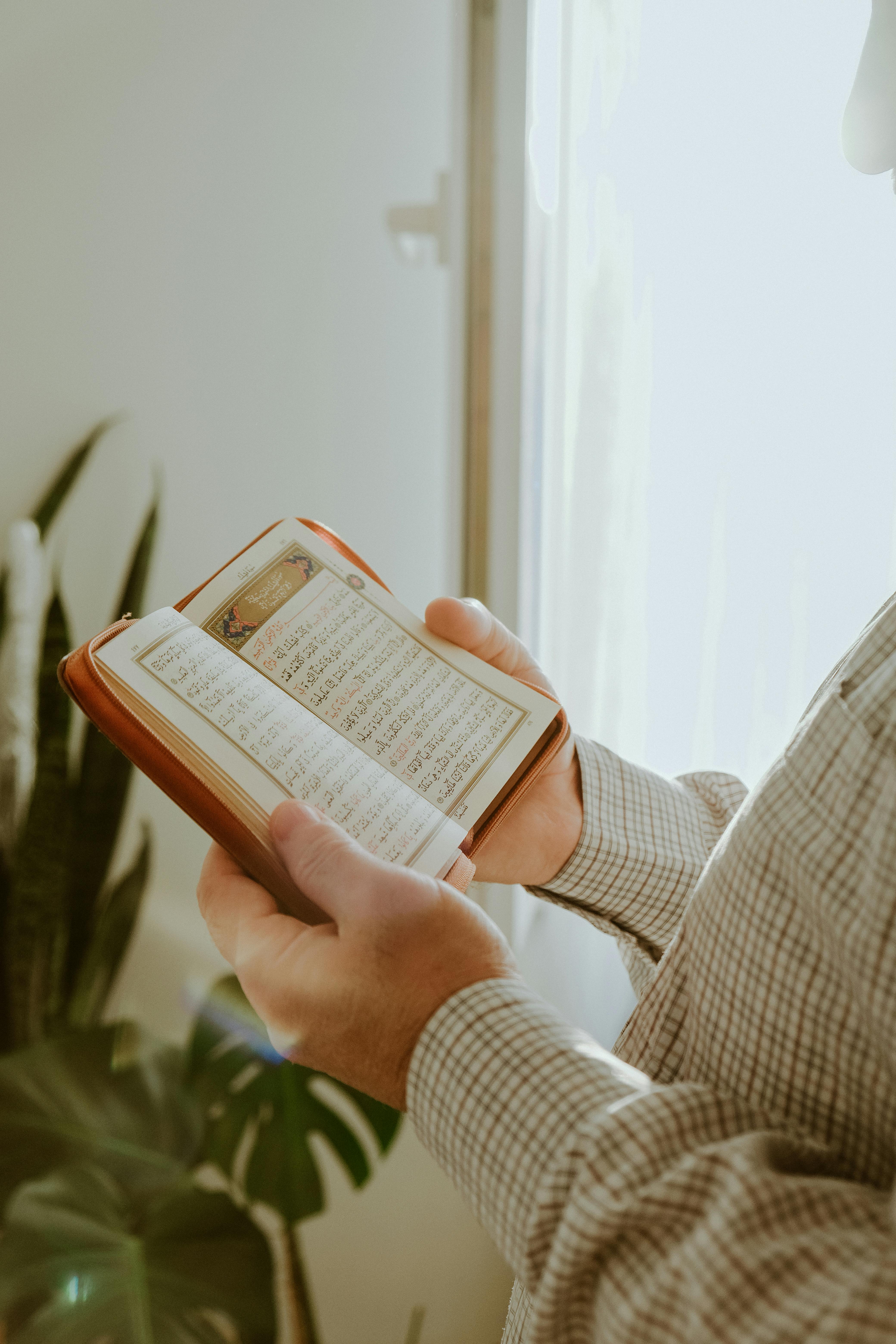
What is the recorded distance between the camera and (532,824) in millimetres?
661

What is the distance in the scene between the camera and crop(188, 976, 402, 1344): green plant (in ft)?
3.36

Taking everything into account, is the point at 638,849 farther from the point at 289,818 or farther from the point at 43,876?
the point at 43,876

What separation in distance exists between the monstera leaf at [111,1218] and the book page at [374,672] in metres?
0.64

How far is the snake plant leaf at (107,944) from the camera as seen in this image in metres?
0.95

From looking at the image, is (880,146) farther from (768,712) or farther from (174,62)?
(174,62)

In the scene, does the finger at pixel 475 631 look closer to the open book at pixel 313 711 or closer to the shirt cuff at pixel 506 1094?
the open book at pixel 313 711

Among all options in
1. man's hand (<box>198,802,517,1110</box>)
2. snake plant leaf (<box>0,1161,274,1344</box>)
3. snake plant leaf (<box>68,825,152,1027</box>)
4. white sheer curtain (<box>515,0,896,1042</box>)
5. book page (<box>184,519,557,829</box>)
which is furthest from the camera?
snake plant leaf (<box>68,825,152,1027</box>)

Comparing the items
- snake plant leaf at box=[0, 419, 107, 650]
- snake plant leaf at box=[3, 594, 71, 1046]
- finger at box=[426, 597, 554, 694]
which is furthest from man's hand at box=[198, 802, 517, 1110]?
snake plant leaf at box=[0, 419, 107, 650]

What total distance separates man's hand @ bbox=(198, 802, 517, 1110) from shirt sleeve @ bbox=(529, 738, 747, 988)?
26cm

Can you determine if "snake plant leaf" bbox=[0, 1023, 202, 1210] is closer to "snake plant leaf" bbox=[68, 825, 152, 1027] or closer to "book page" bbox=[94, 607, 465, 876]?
"snake plant leaf" bbox=[68, 825, 152, 1027]

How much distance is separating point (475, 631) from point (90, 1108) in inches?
30.3

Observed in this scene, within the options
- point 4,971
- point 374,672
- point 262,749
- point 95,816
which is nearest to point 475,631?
point 374,672

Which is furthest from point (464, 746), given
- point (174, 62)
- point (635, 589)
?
point (174, 62)

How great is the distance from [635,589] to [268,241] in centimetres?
77
